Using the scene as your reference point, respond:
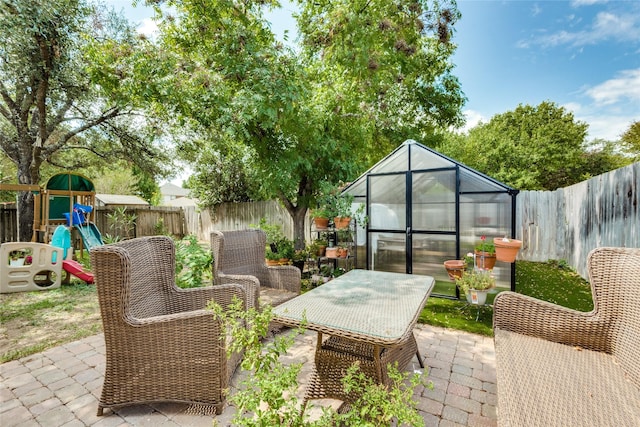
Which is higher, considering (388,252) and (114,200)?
(114,200)

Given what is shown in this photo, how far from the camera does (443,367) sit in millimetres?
2404

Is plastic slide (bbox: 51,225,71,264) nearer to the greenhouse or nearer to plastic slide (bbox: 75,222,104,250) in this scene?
plastic slide (bbox: 75,222,104,250)

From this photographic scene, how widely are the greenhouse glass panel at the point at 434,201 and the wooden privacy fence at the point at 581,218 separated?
2.13 metres

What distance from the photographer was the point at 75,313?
3631 millimetres

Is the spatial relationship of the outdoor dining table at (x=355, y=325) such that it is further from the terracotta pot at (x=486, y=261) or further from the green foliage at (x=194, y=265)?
the terracotta pot at (x=486, y=261)

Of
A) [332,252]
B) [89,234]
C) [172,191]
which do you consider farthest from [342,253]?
[172,191]

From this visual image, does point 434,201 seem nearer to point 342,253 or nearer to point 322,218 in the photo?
point 342,253

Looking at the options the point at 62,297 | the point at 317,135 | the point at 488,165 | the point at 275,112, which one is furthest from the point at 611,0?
the point at 62,297

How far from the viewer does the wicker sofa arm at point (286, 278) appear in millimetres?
3301

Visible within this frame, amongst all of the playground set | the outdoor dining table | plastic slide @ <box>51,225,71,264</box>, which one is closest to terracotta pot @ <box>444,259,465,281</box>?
the outdoor dining table

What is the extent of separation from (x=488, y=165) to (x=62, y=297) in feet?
51.8

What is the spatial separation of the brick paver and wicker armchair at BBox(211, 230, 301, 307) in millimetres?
637

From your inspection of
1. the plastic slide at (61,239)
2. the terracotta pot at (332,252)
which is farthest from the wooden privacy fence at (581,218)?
the plastic slide at (61,239)

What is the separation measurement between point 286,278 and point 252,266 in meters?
0.44
